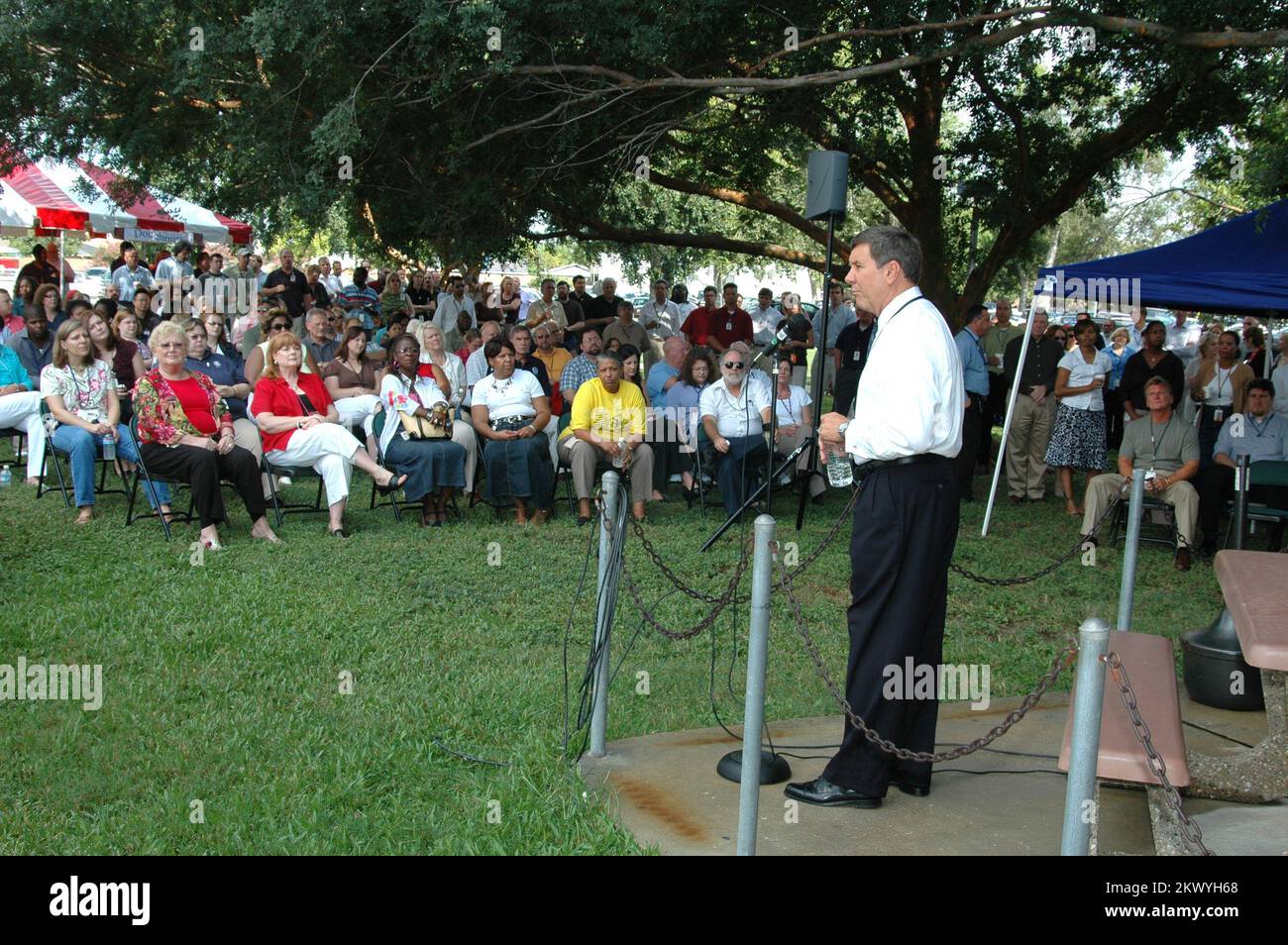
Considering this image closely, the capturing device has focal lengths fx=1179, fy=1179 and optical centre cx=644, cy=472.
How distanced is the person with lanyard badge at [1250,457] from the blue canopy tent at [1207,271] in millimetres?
1089

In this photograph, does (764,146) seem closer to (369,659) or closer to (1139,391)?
(1139,391)

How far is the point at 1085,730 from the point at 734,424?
8.07 metres

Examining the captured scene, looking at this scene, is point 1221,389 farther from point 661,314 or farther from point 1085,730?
point 1085,730

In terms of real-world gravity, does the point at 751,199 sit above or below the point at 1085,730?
above

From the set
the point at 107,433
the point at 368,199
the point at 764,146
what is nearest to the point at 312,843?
the point at 107,433

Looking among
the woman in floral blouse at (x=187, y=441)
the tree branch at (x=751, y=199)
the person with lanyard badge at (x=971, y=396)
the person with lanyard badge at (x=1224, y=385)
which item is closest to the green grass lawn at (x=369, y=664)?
the woman in floral blouse at (x=187, y=441)

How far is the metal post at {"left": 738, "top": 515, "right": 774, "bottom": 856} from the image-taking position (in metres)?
3.72

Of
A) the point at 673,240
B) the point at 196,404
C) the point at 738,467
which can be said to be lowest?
the point at 738,467

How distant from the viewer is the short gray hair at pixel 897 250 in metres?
4.31

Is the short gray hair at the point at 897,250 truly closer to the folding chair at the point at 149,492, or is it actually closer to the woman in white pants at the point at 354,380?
the folding chair at the point at 149,492

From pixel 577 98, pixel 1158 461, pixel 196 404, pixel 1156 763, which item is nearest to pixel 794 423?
pixel 1158 461

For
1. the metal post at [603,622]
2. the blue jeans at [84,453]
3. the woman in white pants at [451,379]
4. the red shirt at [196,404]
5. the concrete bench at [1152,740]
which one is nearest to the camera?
the concrete bench at [1152,740]

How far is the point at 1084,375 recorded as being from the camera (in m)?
12.6

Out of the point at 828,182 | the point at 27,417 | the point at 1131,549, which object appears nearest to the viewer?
the point at 1131,549
